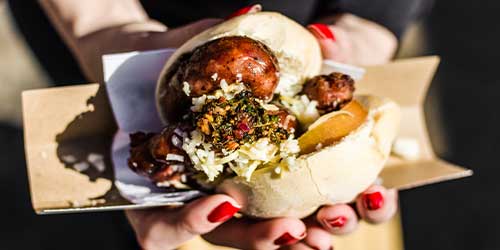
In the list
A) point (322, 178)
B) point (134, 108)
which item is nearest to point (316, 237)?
point (322, 178)

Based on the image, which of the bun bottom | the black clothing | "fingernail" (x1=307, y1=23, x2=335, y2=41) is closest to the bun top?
"fingernail" (x1=307, y1=23, x2=335, y2=41)

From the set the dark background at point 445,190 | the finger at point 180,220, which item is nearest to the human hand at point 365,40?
the finger at point 180,220

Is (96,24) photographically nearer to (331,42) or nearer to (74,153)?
(74,153)

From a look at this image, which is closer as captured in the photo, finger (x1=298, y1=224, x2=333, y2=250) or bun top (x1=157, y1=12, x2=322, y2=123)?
bun top (x1=157, y1=12, x2=322, y2=123)

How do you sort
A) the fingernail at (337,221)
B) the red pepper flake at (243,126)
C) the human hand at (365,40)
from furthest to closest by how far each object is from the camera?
the human hand at (365,40)
the fingernail at (337,221)
the red pepper flake at (243,126)

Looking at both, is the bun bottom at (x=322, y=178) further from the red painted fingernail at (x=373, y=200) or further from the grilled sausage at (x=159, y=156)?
the grilled sausage at (x=159, y=156)

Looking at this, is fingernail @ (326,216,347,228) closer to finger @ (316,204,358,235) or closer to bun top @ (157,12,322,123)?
finger @ (316,204,358,235)

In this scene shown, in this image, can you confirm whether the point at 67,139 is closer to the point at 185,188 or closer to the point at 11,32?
the point at 185,188
